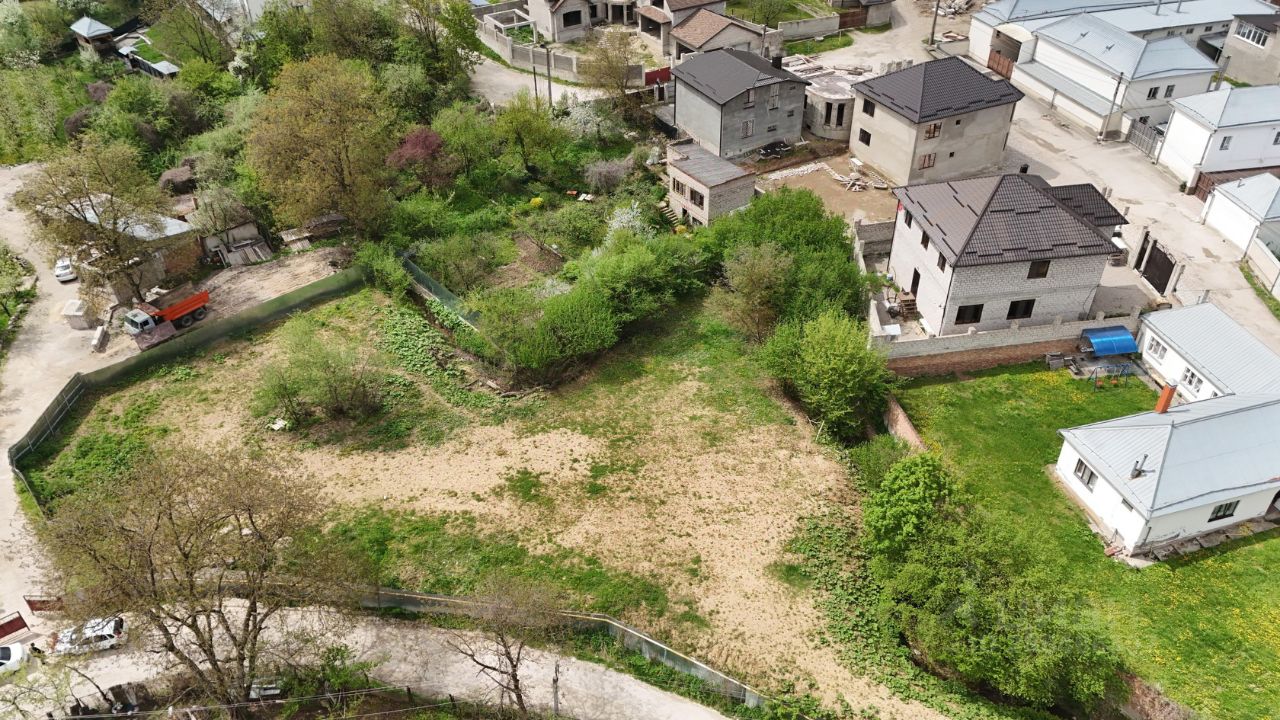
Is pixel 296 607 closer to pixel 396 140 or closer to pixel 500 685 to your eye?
pixel 500 685

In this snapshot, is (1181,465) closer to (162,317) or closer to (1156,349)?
(1156,349)

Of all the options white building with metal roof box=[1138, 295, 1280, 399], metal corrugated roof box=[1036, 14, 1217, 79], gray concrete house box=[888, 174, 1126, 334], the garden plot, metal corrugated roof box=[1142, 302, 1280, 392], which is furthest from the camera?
metal corrugated roof box=[1036, 14, 1217, 79]

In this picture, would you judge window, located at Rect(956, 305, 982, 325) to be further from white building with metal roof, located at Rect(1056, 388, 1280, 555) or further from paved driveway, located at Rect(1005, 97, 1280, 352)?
paved driveway, located at Rect(1005, 97, 1280, 352)

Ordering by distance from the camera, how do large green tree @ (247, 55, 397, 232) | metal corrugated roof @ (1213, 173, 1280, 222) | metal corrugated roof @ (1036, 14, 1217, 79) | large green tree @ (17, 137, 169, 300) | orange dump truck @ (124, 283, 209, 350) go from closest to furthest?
large green tree @ (17, 137, 169, 300)
orange dump truck @ (124, 283, 209, 350)
metal corrugated roof @ (1213, 173, 1280, 222)
large green tree @ (247, 55, 397, 232)
metal corrugated roof @ (1036, 14, 1217, 79)

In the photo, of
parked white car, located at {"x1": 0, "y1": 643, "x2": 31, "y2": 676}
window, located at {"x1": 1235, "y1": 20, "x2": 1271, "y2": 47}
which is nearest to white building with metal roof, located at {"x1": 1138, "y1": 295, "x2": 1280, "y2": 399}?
window, located at {"x1": 1235, "y1": 20, "x2": 1271, "y2": 47}

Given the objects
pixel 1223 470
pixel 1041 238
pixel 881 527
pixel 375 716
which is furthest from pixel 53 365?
pixel 1223 470

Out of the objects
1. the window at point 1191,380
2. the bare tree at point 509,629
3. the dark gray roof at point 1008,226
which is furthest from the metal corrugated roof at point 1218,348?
the bare tree at point 509,629

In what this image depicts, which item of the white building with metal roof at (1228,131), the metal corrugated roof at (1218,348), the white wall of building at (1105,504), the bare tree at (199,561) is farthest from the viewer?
the white building with metal roof at (1228,131)

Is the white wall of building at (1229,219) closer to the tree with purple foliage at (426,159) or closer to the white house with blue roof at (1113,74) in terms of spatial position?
the white house with blue roof at (1113,74)

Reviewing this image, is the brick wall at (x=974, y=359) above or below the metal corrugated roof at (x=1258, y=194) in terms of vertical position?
below
